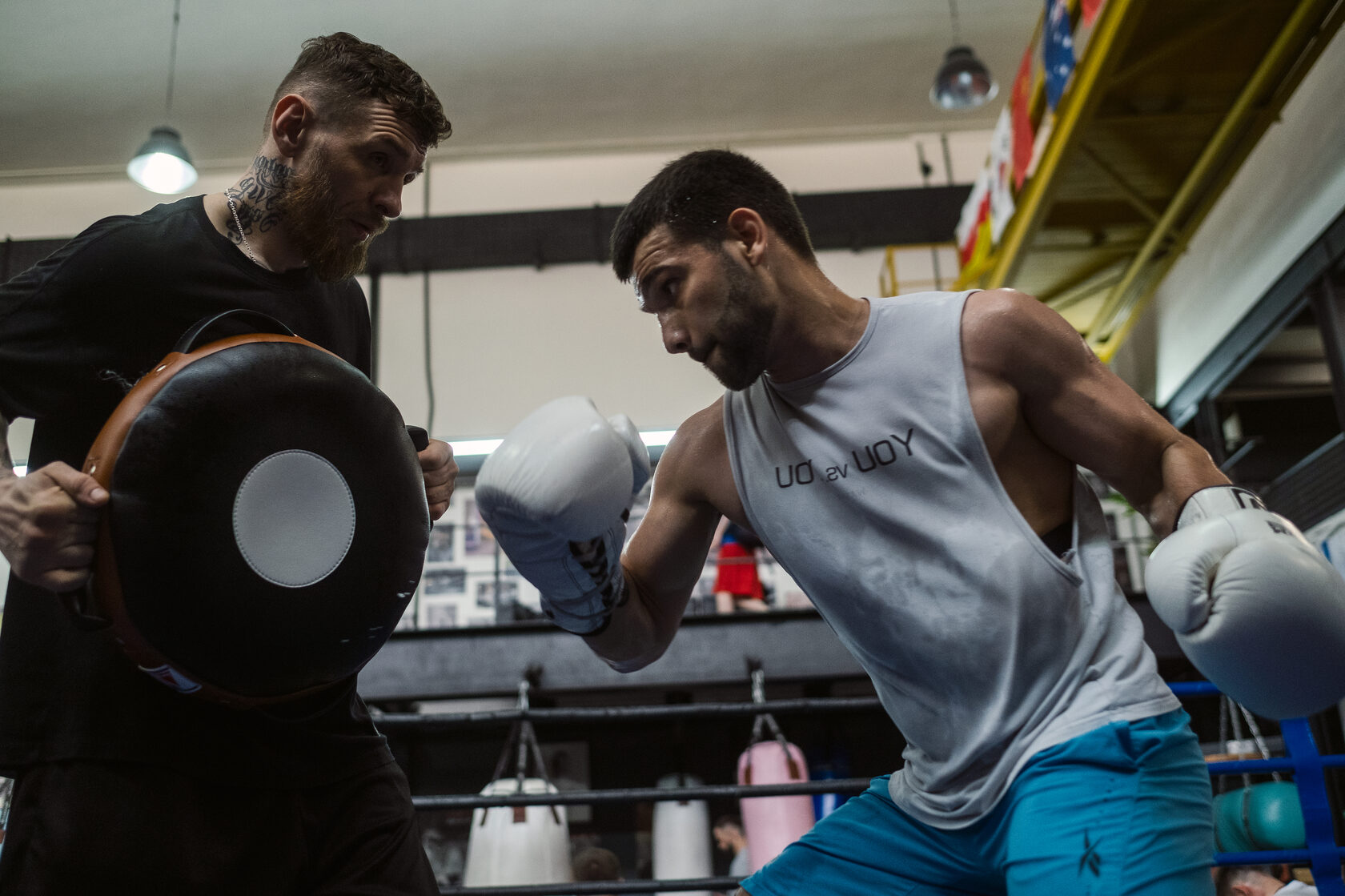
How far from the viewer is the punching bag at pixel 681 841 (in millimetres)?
5535

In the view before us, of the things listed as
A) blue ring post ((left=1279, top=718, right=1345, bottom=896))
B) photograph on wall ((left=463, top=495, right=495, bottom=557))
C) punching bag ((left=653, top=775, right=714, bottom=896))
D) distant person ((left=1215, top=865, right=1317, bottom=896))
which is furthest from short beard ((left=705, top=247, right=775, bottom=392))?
photograph on wall ((left=463, top=495, right=495, bottom=557))

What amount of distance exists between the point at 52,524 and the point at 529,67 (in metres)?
8.69

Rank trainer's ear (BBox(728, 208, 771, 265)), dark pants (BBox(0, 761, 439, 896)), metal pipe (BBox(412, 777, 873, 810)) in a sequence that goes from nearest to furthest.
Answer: dark pants (BBox(0, 761, 439, 896)) → trainer's ear (BBox(728, 208, 771, 265)) → metal pipe (BBox(412, 777, 873, 810))

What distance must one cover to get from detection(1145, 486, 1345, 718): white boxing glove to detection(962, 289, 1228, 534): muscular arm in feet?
0.44

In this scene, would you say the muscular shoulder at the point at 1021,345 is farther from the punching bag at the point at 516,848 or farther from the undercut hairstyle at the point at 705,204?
the punching bag at the point at 516,848

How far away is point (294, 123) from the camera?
64.7 inches

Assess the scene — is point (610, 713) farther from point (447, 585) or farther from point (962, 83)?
point (447, 585)

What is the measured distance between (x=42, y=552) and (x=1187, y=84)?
6074 millimetres

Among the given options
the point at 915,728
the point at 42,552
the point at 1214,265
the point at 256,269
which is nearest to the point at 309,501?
the point at 42,552

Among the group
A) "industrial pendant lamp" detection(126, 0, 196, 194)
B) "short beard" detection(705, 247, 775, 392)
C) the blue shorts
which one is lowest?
the blue shorts

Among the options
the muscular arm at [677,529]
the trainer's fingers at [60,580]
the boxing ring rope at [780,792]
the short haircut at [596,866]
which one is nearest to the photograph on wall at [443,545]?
the short haircut at [596,866]

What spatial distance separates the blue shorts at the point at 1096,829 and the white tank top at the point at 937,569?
0.10 feet

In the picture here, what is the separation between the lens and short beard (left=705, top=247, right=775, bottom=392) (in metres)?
1.65

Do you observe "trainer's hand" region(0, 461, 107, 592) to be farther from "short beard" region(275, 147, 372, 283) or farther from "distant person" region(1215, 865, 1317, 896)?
"distant person" region(1215, 865, 1317, 896)
